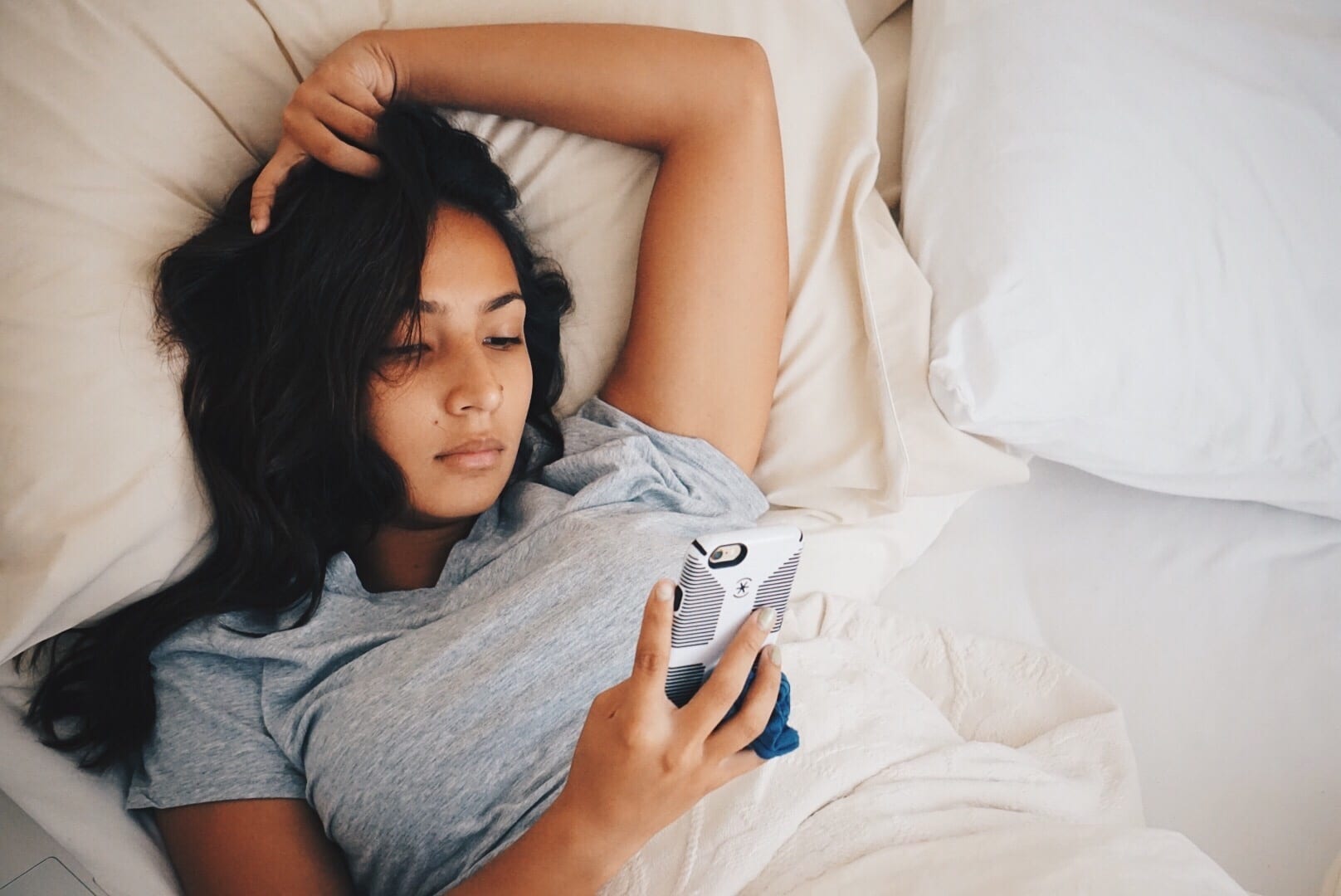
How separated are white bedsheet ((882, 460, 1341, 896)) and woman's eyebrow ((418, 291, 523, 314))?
618 millimetres

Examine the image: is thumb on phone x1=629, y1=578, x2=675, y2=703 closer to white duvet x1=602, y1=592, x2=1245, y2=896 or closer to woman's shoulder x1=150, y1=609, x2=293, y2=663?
white duvet x1=602, y1=592, x2=1245, y2=896

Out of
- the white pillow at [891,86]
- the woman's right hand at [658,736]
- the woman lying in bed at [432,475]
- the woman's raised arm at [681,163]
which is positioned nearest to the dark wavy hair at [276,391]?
the woman lying in bed at [432,475]

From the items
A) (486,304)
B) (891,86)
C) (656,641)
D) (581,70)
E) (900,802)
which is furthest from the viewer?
(891,86)

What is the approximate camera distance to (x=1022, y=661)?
3.41 ft

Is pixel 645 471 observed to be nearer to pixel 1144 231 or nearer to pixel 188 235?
pixel 188 235

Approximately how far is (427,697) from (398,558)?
257mm

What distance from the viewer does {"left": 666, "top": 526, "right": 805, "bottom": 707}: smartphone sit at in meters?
0.61

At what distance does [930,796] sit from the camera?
83cm

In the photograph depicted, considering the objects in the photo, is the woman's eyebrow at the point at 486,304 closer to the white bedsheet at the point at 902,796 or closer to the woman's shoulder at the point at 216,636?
the woman's shoulder at the point at 216,636

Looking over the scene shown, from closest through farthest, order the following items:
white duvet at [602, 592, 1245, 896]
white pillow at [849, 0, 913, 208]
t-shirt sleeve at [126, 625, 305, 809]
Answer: white duvet at [602, 592, 1245, 896]
t-shirt sleeve at [126, 625, 305, 809]
white pillow at [849, 0, 913, 208]

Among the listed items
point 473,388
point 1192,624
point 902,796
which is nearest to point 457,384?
point 473,388

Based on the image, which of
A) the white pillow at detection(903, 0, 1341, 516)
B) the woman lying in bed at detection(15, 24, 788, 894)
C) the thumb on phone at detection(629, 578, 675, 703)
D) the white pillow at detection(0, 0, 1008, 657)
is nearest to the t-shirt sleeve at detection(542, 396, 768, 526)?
the woman lying in bed at detection(15, 24, 788, 894)

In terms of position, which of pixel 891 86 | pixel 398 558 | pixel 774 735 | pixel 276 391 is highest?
pixel 891 86

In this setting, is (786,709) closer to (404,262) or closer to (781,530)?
(781,530)
